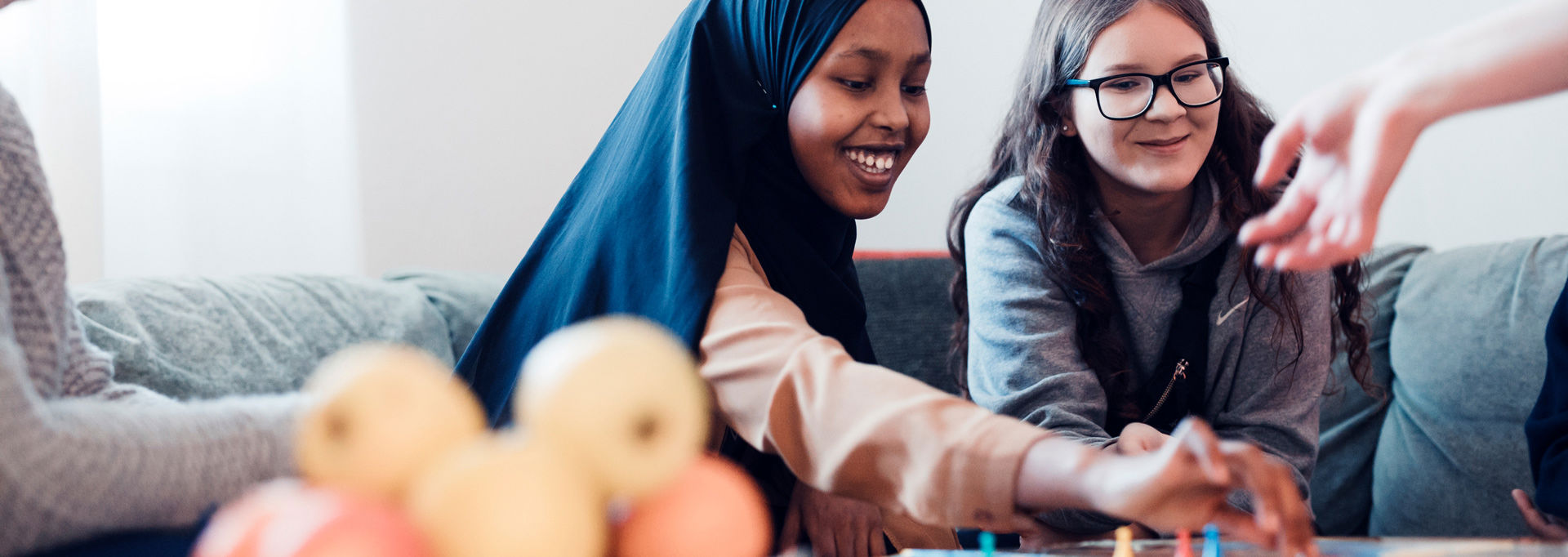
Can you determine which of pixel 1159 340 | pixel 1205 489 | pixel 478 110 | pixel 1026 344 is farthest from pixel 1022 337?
pixel 478 110

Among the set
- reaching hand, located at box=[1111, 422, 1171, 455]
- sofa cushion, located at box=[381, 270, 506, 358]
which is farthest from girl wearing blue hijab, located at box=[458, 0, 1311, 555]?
sofa cushion, located at box=[381, 270, 506, 358]

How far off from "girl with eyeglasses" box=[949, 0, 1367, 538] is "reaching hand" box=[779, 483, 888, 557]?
0.30 meters

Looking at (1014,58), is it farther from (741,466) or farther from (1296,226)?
(1296,226)

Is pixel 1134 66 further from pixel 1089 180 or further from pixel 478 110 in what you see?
pixel 478 110

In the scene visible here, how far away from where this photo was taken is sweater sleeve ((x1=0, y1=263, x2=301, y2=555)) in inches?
22.1

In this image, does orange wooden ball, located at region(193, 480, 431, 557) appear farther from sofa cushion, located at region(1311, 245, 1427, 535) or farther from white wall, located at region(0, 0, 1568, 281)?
sofa cushion, located at region(1311, 245, 1427, 535)

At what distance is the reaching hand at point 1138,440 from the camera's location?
1138 millimetres

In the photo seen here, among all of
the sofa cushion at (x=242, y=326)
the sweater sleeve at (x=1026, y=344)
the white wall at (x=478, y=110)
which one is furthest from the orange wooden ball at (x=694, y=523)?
the white wall at (x=478, y=110)

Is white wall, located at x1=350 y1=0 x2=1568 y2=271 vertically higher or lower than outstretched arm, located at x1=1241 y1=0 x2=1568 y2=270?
lower

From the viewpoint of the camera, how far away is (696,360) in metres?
0.89

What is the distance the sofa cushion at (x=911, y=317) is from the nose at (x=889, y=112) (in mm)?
1146

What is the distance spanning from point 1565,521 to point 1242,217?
486mm

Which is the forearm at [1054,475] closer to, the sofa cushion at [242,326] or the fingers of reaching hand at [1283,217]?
the fingers of reaching hand at [1283,217]

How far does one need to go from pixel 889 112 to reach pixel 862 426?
51 cm
